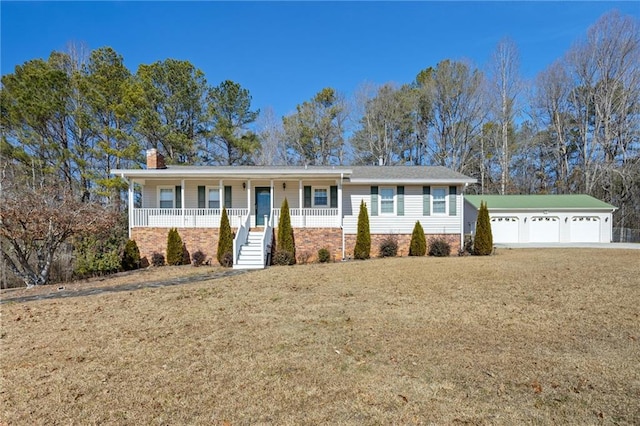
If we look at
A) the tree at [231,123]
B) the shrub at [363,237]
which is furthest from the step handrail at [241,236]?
the tree at [231,123]

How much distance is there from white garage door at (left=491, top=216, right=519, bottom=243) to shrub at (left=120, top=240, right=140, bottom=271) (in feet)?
67.0

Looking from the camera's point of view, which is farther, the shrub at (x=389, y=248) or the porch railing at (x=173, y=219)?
the shrub at (x=389, y=248)

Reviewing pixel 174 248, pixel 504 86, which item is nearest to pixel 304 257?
pixel 174 248

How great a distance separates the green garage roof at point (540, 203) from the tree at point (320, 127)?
13.2 meters

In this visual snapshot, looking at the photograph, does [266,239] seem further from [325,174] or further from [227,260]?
[325,174]

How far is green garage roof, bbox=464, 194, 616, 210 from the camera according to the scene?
2125 cm

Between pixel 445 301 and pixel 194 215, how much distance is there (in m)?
11.9

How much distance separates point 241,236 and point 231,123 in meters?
15.0

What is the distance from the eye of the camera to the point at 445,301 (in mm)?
7012

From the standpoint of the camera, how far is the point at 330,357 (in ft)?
13.7

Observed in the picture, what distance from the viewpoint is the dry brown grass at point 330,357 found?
301 cm

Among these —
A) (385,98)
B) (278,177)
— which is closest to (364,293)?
(278,177)

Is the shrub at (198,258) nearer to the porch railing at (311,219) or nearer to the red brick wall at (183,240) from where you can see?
the red brick wall at (183,240)

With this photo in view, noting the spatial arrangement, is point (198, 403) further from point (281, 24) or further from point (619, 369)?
point (281, 24)
